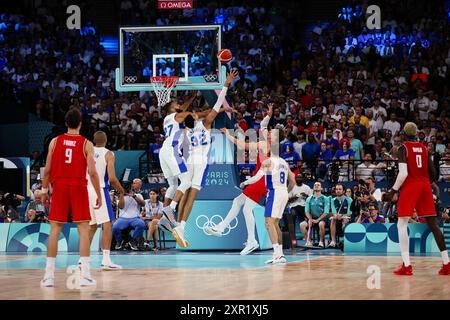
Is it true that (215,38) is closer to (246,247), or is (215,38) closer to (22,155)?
(246,247)

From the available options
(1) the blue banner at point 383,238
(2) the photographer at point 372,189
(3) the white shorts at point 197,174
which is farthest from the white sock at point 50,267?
(2) the photographer at point 372,189

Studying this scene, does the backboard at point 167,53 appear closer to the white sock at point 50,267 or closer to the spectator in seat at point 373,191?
the spectator in seat at point 373,191

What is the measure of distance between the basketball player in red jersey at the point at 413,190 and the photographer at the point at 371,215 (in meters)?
6.18

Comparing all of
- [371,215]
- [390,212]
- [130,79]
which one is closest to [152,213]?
[130,79]

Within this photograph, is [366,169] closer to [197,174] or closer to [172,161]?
[197,174]

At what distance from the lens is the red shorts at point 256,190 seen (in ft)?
50.8

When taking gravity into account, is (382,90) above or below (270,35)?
below

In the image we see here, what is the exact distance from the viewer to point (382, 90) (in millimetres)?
22891

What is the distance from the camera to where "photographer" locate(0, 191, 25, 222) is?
19234mm

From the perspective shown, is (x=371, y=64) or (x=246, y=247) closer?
(x=246, y=247)

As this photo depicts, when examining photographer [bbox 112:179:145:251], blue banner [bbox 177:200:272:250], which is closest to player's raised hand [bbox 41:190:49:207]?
photographer [bbox 112:179:145:251]

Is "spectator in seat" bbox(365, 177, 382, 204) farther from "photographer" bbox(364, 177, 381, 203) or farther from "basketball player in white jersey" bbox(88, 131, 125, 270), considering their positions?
"basketball player in white jersey" bbox(88, 131, 125, 270)

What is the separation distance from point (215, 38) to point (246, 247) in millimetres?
4389
